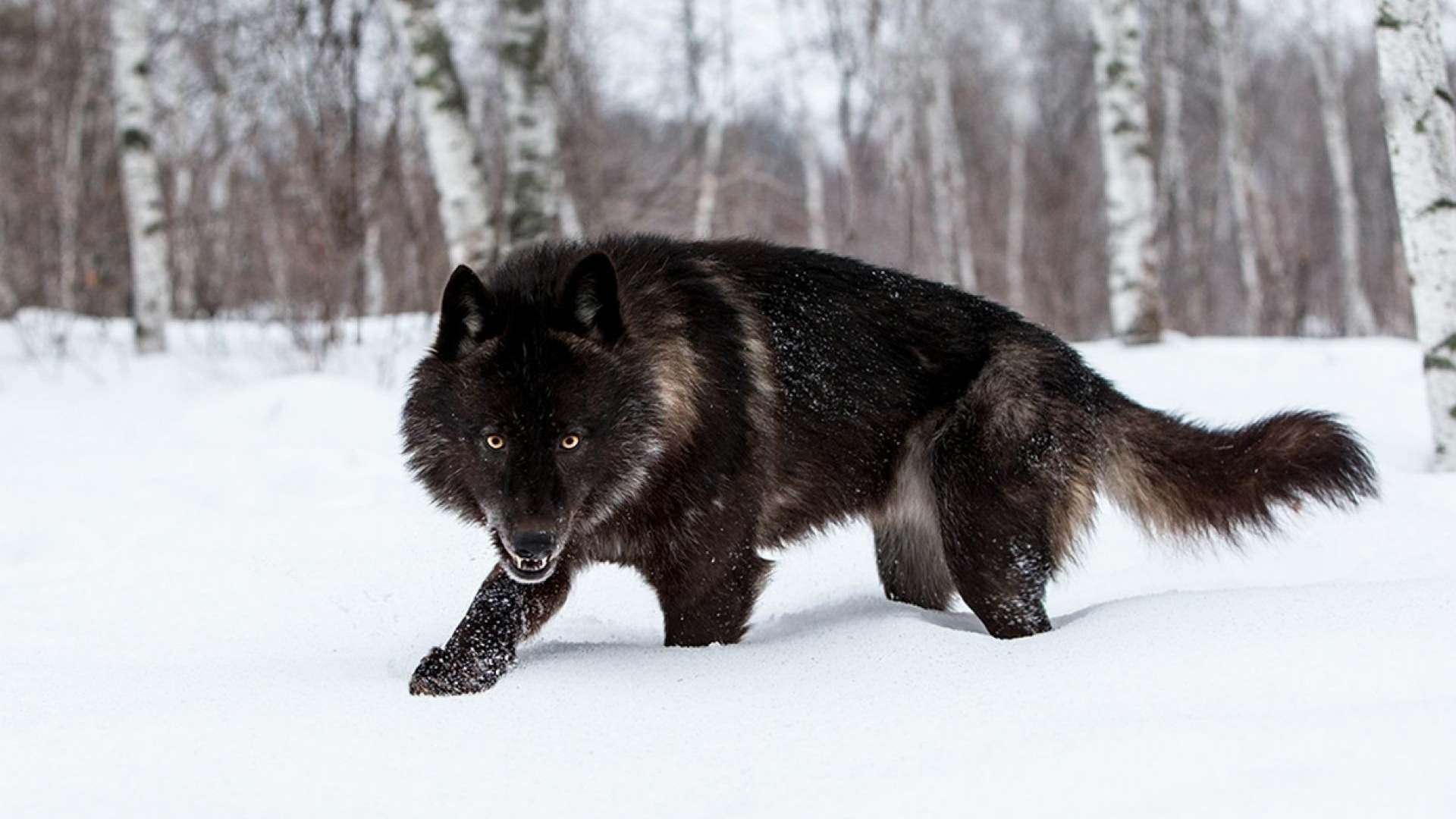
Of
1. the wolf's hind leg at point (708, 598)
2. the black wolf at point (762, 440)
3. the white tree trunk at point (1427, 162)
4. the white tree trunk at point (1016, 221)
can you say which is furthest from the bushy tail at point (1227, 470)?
the white tree trunk at point (1016, 221)

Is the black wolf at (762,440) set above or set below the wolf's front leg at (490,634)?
above

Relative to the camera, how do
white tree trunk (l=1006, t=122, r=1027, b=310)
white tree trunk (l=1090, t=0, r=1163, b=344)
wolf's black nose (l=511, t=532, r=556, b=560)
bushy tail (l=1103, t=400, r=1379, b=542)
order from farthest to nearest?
white tree trunk (l=1006, t=122, r=1027, b=310) < white tree trunk (l=1090, t=0, r=1163, b=344) < bushy tail (l=1103, t=400, r=1379, b=542) < wolf's black nose (l=511, t=532, r=556, b=560)

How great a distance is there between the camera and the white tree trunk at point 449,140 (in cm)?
955

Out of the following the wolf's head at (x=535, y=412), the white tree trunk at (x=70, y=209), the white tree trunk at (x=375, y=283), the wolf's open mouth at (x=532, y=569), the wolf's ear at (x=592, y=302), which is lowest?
the white tree trunk at (x=375, y=283)

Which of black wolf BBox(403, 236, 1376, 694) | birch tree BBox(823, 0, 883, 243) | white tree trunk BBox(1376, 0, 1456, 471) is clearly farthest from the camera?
birch tree BBox(823, 0, 883, 243)

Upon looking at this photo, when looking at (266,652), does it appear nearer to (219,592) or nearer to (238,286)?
(219,592)

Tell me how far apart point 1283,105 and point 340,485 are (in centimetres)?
4093

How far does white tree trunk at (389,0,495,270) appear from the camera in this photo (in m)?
9.55

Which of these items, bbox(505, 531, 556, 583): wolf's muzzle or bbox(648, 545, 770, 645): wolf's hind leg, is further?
bbox(648, 545, 770, 645): wolf's hind leg

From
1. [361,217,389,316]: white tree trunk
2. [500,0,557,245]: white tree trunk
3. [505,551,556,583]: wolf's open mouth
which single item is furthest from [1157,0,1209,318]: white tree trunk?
[505,551,556,583]: wolf's open mouth

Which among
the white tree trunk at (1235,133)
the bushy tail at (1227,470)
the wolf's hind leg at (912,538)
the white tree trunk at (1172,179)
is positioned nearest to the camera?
the bushy tail at (1227,470)

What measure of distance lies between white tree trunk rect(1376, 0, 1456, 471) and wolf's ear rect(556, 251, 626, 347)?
13.9 feet

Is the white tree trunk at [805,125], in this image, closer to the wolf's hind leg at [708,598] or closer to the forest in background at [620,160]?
the forest in background at [620,160]

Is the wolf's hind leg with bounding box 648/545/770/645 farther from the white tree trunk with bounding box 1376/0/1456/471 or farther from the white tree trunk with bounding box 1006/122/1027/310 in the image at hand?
the white tree trunk with bounding box 1006/122/1027/310
